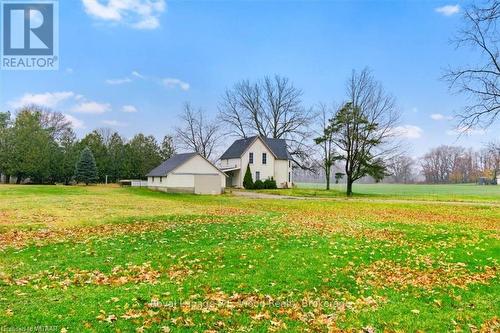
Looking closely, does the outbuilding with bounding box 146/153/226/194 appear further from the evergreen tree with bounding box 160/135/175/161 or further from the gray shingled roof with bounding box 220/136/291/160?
the evergreen tree with bounding box 160/135/175/161

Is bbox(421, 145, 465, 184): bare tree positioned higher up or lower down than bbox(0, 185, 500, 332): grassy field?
higher up

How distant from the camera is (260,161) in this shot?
150ft

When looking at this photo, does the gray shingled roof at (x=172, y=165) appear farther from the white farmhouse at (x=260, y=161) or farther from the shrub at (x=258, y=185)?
the shrub at (x=258, y=185)

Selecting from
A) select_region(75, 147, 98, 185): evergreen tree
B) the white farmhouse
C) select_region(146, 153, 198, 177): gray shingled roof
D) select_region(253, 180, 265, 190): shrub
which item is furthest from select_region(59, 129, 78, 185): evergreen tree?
select_region(253, 180, 265, 190): shrub

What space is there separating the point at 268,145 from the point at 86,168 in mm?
24508

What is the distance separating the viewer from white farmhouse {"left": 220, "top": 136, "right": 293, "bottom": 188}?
45.5 metres

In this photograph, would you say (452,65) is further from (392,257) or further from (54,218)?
(54,218)

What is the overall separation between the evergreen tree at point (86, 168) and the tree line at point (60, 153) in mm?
2506

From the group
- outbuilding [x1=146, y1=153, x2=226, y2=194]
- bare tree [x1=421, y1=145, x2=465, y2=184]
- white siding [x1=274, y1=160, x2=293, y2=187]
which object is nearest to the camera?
outbuilding [x1=146, y1=153, x2=226, y2=194]

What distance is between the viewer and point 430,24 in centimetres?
1802

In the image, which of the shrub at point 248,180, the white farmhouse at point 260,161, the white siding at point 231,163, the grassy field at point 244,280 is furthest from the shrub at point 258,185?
the grassy field at point 244,280

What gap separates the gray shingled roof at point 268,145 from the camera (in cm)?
4612

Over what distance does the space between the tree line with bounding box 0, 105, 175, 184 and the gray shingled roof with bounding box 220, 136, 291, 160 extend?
1145 cm

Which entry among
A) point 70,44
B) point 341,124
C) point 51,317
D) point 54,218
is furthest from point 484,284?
point 341,124
